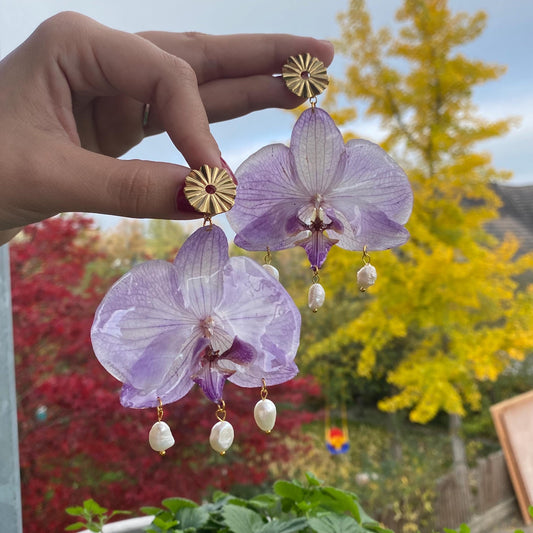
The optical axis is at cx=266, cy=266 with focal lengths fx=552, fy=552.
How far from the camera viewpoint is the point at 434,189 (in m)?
2.75

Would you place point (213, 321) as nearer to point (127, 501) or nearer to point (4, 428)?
point (4, 428)

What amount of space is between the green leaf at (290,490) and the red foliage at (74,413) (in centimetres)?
108

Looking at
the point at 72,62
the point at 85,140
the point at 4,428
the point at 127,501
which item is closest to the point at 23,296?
the point at 127,501

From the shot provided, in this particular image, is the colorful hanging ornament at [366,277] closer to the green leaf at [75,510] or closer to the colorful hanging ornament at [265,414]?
the colorful hanging ornament at [265,414]

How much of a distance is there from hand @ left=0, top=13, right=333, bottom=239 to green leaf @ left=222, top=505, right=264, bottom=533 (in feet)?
1.18

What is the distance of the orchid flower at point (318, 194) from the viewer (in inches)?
17.7

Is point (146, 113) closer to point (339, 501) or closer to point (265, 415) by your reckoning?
point (265, 415)

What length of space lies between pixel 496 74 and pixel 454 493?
2018 millimetres

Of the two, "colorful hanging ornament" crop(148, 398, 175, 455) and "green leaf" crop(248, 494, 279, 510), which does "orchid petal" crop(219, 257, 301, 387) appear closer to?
"colorful hanging ornament" crop(148, 398, 175, 455)

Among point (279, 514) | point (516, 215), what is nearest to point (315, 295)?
point (279, 514)

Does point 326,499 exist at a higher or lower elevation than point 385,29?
lower

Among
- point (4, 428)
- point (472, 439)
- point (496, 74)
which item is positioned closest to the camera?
point (4, 428)

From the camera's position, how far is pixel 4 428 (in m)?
0.77

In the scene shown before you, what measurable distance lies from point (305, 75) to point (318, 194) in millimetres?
140
